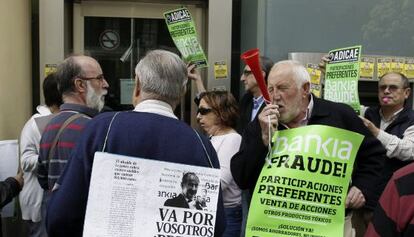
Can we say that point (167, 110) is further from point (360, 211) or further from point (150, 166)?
point (360, 211)

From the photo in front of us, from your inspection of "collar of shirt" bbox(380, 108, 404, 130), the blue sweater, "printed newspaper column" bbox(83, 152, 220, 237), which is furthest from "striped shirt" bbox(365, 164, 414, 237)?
"collar of shirt" bbox(380, 108, 404, 130)

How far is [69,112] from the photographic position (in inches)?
121

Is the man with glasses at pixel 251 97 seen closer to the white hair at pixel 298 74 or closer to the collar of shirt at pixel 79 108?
the white hair at pixel 298 74

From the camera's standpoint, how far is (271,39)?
503 centimetres

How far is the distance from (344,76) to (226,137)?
975 millimetres

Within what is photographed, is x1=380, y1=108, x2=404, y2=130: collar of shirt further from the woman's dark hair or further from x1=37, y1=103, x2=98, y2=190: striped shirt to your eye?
x1=37, y1=103, x2=98, y2=190: striped shirt

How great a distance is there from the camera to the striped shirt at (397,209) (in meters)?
1.49

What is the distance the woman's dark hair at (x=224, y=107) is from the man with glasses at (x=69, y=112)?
1147 millimetres

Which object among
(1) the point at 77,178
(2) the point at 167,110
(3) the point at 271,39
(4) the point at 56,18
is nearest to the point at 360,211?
(2) the point at 167,110

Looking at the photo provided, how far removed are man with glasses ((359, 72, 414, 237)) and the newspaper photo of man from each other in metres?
2.18

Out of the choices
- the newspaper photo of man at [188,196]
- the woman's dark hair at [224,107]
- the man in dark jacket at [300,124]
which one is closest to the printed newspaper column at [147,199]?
the newspaper photo of man at [188,196]

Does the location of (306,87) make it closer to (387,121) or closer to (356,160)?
(356,160)

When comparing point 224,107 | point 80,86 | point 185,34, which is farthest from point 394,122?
point 80,86

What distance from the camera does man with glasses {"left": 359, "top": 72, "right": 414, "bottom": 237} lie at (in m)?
4.02
